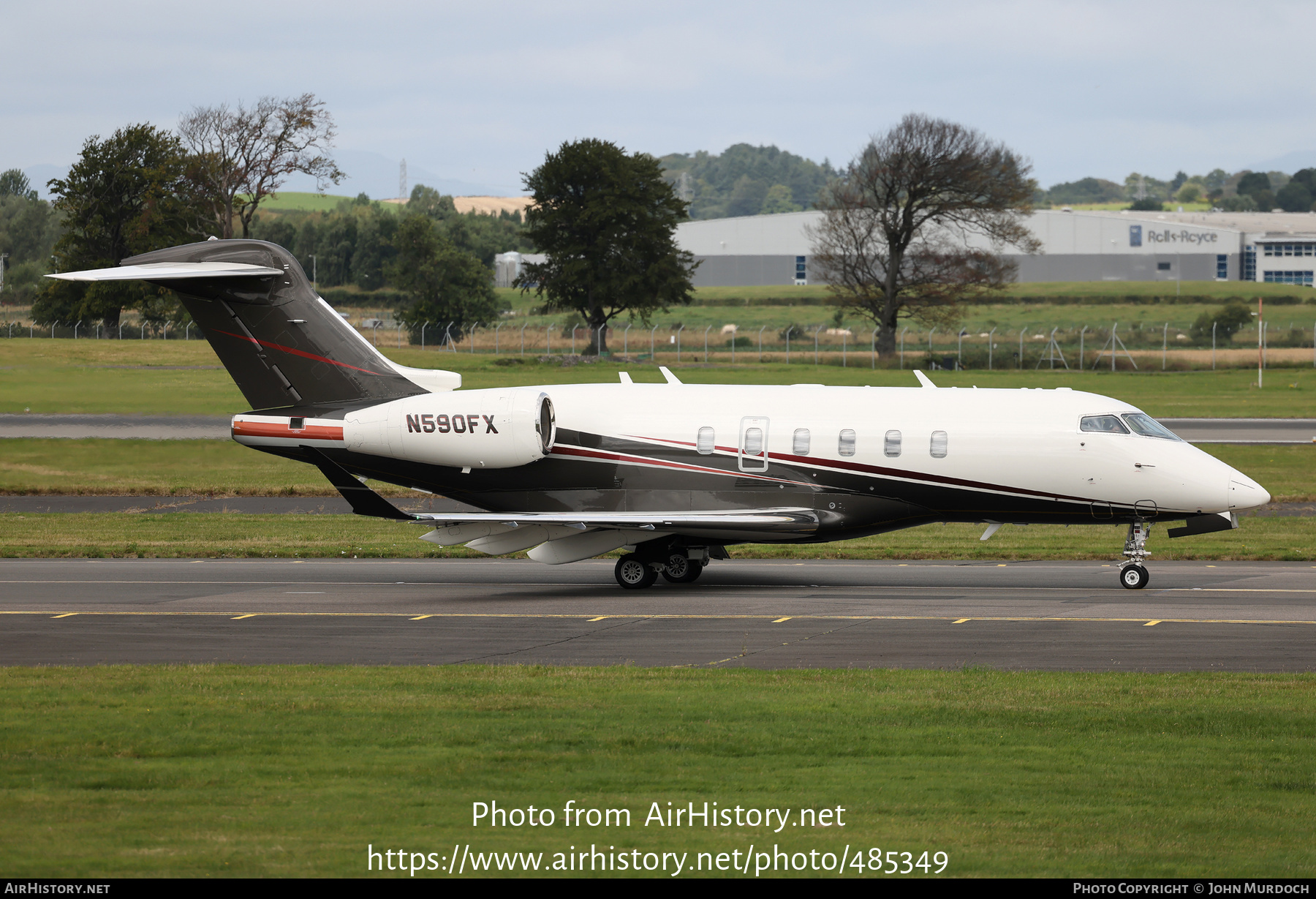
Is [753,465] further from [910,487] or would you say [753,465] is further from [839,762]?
[839,762]

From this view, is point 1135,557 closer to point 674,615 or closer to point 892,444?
point 892,444

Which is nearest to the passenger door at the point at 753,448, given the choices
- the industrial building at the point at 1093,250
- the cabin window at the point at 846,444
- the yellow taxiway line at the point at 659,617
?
the cabin window at the point at 846,444

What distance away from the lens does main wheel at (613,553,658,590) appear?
25.5 m

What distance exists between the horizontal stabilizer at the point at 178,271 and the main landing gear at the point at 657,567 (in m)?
8.76

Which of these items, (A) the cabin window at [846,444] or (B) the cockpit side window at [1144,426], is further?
(A) the cabin window at [846,444]

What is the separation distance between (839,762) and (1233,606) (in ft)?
41.3

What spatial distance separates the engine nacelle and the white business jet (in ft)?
0.11

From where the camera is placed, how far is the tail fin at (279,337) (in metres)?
25.8

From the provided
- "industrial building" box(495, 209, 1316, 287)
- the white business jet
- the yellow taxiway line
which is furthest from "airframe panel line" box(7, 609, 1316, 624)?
"industrial building" box(495, 209, 1316, 287)

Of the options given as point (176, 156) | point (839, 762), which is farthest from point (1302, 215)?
point (839, 762)

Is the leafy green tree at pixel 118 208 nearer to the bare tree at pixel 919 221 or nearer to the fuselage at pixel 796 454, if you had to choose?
the bare tree at pixel 919 221

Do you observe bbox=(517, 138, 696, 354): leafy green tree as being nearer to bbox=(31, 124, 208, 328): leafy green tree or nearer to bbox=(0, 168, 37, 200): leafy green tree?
bbox=(31, 124, 208, 328): leafy green tree

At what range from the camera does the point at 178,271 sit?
24781mm

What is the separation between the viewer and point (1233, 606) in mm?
21812
